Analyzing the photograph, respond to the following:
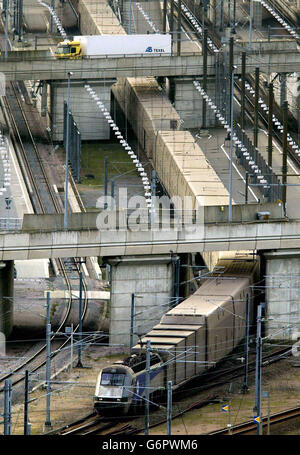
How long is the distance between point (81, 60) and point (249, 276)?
41714 mm

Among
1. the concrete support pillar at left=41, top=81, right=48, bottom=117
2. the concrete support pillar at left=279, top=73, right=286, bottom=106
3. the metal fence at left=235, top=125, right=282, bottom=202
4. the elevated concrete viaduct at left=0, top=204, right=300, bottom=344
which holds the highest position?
the concrete support pillar at left=279, top=73, right=286, bottom=106

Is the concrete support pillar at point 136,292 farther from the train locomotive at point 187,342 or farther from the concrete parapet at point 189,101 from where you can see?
the concrete parapet at point 189,101

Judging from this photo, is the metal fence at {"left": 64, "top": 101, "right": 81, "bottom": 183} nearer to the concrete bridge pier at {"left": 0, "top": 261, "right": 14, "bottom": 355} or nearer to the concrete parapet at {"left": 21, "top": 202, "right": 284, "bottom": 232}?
the concrete parapet at {"left": 21, "top": 202, "right": 284, "bottom": 232}

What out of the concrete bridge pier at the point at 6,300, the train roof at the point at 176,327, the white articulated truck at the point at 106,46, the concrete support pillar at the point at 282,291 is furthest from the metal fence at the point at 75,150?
the train roof at the point at 176,327

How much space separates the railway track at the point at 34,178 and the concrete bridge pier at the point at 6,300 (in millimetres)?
3033

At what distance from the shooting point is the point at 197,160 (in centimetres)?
15775

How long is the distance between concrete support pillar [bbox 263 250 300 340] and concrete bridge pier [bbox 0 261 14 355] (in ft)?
61.8

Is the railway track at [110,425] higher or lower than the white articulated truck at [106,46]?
lower

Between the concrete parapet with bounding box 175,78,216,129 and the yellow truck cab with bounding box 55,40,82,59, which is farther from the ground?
the yellow truck cab with bounding box 55,40,82,59

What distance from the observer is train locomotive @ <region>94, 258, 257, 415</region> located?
117 meters

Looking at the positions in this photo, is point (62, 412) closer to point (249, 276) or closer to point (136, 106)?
point (249, 276)


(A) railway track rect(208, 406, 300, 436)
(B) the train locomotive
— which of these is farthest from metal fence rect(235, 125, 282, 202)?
(A) railway track rect(208, 406, 300, 436)

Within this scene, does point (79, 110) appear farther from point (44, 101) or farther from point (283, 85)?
Answer: point (283, 85)

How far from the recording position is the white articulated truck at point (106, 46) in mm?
173875
